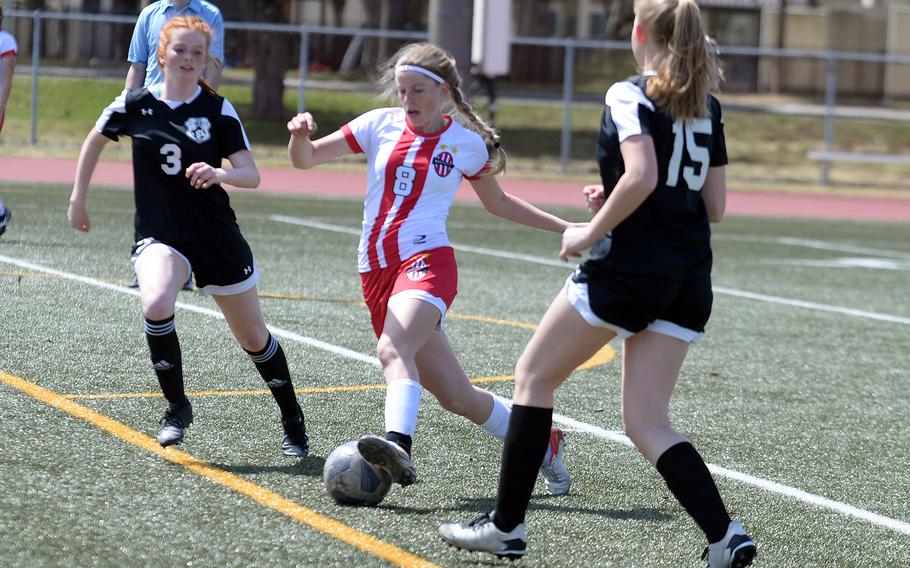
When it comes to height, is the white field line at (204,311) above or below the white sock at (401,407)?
below

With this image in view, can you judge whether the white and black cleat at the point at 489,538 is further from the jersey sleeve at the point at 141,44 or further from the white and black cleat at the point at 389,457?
the jersey sleeve at the point at 141,44

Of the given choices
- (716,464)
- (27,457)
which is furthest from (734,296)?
(27,457)

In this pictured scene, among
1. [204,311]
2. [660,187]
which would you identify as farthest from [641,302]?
[204,311]

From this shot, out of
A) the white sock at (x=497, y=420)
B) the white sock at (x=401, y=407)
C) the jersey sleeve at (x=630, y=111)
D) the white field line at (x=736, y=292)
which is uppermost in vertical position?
the jersey sleeve at (x=630, y=111)

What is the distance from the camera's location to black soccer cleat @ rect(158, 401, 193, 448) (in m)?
5.75

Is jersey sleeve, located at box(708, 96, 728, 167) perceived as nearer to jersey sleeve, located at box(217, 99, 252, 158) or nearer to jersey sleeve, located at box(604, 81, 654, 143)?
jersey sleeve, located at box(604, 81, 654, 143)

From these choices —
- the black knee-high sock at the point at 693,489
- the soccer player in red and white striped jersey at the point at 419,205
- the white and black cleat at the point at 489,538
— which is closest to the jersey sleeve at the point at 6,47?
the soccer player in red and white striped jersey at the point at 419,205

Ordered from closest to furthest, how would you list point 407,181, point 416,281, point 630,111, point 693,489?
point 630,111 < point 693,489 < point 416,281 < point 407,181

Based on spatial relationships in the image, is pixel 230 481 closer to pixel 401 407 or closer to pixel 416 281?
pixel 401 407

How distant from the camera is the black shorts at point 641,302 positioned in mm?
4359

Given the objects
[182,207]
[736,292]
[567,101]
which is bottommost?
[736,292]

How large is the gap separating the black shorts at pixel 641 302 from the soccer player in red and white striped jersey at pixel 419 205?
934mm

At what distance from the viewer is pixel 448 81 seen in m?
5.45

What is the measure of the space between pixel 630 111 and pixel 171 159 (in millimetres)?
2185
